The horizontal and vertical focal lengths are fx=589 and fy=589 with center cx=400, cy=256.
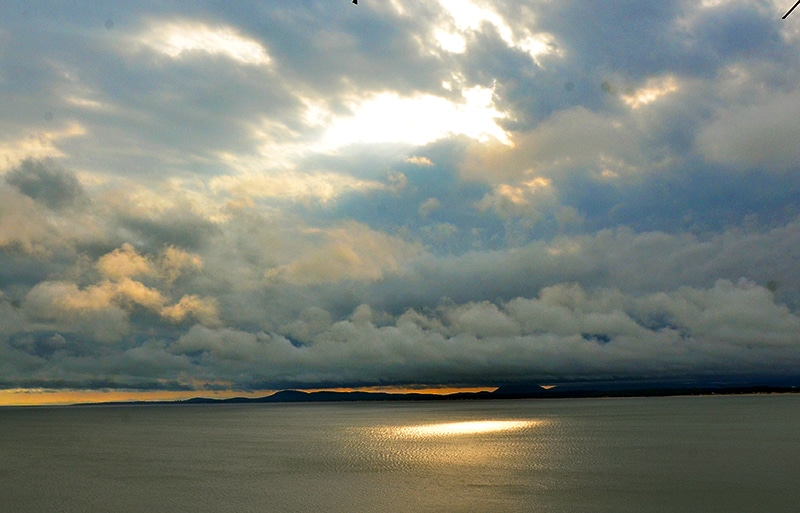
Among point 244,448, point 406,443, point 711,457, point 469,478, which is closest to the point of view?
Result: point 469,478

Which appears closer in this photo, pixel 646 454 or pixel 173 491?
pixel 173 491

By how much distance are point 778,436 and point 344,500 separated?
296 feet

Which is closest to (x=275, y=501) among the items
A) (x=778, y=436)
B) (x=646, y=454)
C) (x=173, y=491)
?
(x=173, y=491)

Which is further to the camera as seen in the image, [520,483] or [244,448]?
[244,448]

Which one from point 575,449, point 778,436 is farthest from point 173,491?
point 778,436

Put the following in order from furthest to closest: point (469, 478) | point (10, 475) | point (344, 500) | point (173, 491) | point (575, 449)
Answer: point (575, 449) < point (10, 475) < point (469, 478) < point (173, 491) < point (344, 500)

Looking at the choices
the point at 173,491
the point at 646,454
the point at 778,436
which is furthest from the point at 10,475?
the point at 778,436

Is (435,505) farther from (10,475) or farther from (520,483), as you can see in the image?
(10,475)

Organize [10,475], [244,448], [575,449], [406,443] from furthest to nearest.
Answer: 1. [406,443]
2. [244,448]
3. [575,449]
4. [10,475]

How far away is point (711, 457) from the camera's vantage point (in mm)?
71438

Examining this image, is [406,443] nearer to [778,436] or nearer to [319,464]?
[319,464]

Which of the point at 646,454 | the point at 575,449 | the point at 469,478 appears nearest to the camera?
the point at 469,478

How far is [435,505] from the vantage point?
142ft

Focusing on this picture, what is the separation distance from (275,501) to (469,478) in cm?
1947
